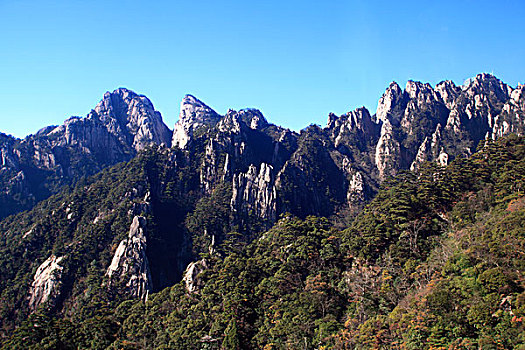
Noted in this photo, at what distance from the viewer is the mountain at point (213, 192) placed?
246 feet

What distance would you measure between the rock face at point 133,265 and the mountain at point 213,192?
29 cm

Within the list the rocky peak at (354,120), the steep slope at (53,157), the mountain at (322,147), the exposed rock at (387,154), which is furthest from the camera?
the rocky peak at (354,120)

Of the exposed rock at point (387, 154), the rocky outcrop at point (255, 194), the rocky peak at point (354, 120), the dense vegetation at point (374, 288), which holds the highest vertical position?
the rocky peak at point (354, 120)

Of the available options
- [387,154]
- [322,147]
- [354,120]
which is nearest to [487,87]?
[387,154]

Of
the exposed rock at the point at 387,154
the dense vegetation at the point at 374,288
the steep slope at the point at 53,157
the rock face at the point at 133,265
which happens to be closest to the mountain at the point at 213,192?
the rock face at the point at 133,265

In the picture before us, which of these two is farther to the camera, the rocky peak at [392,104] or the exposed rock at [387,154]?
the rocky peak at [392,104]

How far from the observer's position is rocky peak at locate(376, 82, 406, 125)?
174 m

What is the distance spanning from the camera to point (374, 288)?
51344 millimetres

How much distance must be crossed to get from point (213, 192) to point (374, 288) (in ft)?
286

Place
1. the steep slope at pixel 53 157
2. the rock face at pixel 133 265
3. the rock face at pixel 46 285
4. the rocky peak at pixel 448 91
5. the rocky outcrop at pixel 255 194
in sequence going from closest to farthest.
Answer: the rock face at pixel 46 285, the rock face at pixel 133 265, the rocky outcrop at pixel 255 194, the steep slope at pixel 53 157, the rocky peak at pixel 448 91

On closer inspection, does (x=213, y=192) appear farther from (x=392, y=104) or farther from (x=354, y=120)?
(x=392, y=104)

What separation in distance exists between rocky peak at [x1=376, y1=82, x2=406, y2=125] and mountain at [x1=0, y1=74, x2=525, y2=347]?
0.64m

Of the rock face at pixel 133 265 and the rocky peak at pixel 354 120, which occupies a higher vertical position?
the rocky peak at pixel 354 120

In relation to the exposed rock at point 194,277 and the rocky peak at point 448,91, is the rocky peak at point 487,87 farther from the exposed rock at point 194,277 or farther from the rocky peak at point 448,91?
the exposed rock at point 194,277
